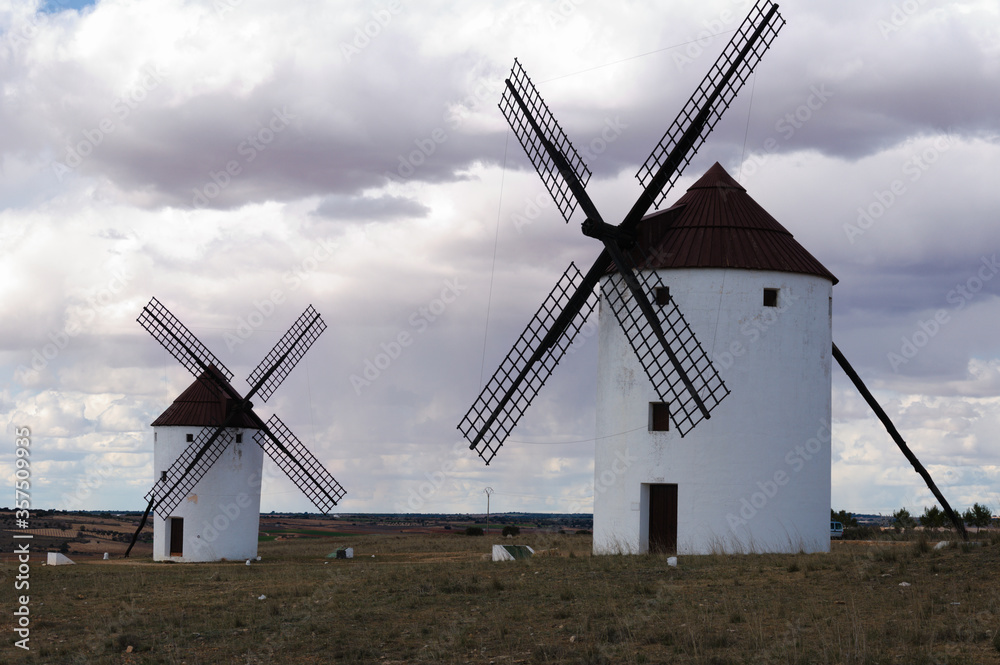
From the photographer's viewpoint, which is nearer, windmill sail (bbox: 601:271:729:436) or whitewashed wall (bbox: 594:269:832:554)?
windmill sail (bbox: 601:271:729:436)

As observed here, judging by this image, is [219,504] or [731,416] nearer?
[731,416]

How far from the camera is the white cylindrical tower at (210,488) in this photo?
37281 mm

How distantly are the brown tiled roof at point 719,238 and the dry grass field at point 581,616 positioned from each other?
7114 millimetres

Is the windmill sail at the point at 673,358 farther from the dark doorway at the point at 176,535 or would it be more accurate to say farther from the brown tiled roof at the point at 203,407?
the dark doorway at the point at 176,535

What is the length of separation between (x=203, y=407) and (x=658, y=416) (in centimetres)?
2108

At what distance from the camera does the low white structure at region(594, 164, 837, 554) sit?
22.9 metres

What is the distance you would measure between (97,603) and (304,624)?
6864mm

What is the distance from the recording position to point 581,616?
1390 cm

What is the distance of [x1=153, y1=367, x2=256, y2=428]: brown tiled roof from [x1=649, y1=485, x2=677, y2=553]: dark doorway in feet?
64.4

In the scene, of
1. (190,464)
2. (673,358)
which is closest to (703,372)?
(673,358)

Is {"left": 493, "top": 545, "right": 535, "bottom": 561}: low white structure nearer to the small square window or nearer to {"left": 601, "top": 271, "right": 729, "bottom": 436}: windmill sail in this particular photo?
the small square window

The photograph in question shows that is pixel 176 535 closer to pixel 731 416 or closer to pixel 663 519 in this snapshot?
pixel 663 519

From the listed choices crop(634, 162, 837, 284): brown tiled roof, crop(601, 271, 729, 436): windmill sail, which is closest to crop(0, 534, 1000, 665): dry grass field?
crop(601, 271, 729, 436): windmill sail

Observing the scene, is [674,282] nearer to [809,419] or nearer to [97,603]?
[809,419]
